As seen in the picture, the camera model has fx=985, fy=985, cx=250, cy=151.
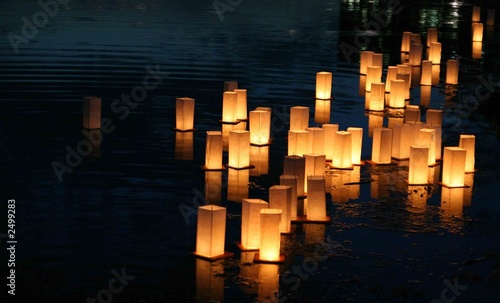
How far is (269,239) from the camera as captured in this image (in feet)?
27.6

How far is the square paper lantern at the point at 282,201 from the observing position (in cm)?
912

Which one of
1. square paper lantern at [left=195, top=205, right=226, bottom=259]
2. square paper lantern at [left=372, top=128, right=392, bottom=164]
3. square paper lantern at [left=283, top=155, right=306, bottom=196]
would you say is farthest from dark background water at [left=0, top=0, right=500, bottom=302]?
square paper lantern at [left=283, top=155, right=306, bottom=196]

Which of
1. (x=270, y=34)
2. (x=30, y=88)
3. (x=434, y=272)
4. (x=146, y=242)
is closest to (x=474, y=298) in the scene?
(x=434, y=272)

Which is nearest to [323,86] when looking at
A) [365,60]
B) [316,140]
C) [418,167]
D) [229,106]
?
[229,106]

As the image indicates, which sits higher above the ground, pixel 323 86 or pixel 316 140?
pixel 323 86

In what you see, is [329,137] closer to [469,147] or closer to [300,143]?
[300,143]

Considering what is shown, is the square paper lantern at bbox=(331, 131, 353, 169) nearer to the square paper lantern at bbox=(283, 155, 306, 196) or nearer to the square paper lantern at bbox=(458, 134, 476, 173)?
the square paper lantern at bbox=(458, 134, 476, 173)

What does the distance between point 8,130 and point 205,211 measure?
6.16 metres

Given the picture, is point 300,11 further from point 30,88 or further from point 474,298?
point 474,298

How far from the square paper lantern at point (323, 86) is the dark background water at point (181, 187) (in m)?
0.33

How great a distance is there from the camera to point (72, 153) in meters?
12.5

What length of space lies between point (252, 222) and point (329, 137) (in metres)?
3.79

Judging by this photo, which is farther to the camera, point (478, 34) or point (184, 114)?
point (478, 34)

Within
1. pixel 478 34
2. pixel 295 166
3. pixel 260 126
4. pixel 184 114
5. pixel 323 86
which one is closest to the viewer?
pixel 295 166
